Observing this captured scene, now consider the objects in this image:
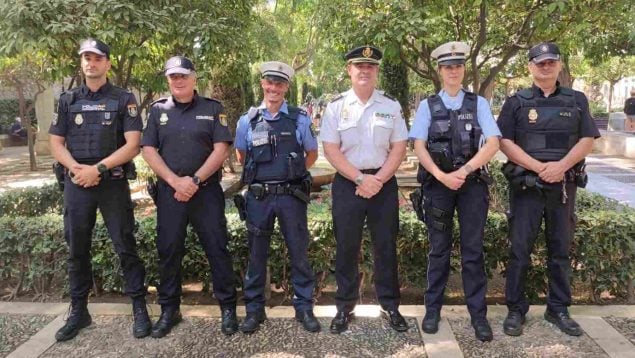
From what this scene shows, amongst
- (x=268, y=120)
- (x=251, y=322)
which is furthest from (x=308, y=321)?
(x=268, y=120)

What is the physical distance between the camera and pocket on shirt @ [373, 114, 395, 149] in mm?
3441

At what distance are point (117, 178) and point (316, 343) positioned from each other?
5.77 ft

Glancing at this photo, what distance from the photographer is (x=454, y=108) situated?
11.3 feet

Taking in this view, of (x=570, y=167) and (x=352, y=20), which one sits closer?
(x=570, y=167)

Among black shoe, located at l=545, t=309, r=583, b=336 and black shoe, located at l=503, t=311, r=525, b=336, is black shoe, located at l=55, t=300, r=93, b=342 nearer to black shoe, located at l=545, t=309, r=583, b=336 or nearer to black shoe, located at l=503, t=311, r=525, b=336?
black shoe, located at l=503, t=311, r=525, b=336

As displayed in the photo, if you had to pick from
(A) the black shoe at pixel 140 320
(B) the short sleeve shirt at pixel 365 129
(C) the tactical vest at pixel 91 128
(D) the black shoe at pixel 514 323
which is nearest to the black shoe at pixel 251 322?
(A) the black shoe at pixel 140 320

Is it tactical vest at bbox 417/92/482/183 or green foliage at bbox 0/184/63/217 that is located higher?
tactical vest at bbox 417/92/482/183

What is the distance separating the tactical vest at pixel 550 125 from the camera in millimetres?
3398

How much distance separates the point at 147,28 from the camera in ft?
15.0

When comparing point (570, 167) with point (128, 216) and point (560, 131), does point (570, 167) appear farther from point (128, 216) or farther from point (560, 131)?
point (128, 216)

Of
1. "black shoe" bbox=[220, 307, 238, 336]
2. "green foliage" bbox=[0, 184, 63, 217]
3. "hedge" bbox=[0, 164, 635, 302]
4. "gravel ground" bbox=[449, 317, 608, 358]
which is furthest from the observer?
"green foliage" bbox=[0, 184, 63, 217]

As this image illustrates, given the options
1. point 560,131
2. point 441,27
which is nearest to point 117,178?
point 560,131

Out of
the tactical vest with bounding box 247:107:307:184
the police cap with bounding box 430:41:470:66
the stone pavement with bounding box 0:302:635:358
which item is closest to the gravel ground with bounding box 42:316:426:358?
the stone pavement with bounding box 0:302:635:358

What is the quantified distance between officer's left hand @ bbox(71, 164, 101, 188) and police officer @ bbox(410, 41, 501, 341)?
214 centimetres
